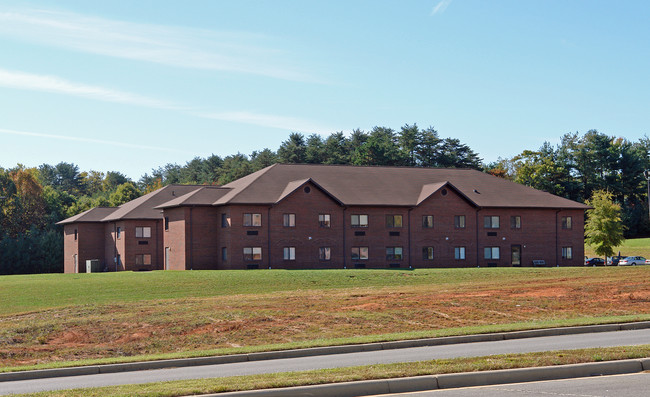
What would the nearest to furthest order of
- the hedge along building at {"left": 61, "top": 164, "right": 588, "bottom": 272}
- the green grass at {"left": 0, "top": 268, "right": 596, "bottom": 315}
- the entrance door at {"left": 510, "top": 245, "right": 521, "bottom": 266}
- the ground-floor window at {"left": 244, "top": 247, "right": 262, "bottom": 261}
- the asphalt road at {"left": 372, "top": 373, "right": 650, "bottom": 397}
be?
the asphalt road at {"left": 372, "top": 373, "right": 650, "bottom": 397} < the green grass at {"left": 0, "top": 268, "right": 596, "bottom": 315} < the ground-floor window at {"left": 244, "top": 247, "right": 262, "bottom": 261} < the hedge along building at {"left": 61, "top": 164, "right": 588, "bottom": 272} < the entrance door at {"left": 510, "top": 245, "right": 521, "bottom": 266}

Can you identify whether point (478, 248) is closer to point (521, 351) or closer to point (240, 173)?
point (521, 351)

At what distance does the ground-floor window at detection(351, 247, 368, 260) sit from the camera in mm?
64750

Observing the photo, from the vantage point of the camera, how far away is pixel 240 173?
123500 millimetres

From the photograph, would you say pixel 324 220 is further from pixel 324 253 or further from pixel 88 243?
pixel 88 243

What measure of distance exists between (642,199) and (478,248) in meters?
67.1

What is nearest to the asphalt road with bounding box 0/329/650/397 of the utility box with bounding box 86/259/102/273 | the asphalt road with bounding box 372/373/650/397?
the asphalt road with bounding box 372/373/650/397

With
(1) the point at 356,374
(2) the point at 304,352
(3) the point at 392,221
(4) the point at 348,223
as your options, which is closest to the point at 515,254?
(3) the point at 392,221

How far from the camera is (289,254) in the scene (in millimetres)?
62688

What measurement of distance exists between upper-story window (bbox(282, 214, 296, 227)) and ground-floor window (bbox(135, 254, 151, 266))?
16466mm

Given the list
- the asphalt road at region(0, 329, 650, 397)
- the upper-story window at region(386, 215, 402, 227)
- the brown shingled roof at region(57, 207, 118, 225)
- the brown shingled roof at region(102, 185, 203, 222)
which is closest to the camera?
the asphalt road at region(0, 329, 650, 397)

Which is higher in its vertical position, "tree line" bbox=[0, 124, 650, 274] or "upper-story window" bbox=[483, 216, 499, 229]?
"tree line" bbox=[0, 124, 650, 274]

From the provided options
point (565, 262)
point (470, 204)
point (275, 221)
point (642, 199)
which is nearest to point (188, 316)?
point (275, 221)

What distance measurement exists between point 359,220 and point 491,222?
42.2 ft

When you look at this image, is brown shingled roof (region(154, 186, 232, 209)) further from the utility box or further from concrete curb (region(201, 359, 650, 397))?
concrete curb (region(201, 359, 650, 397))
